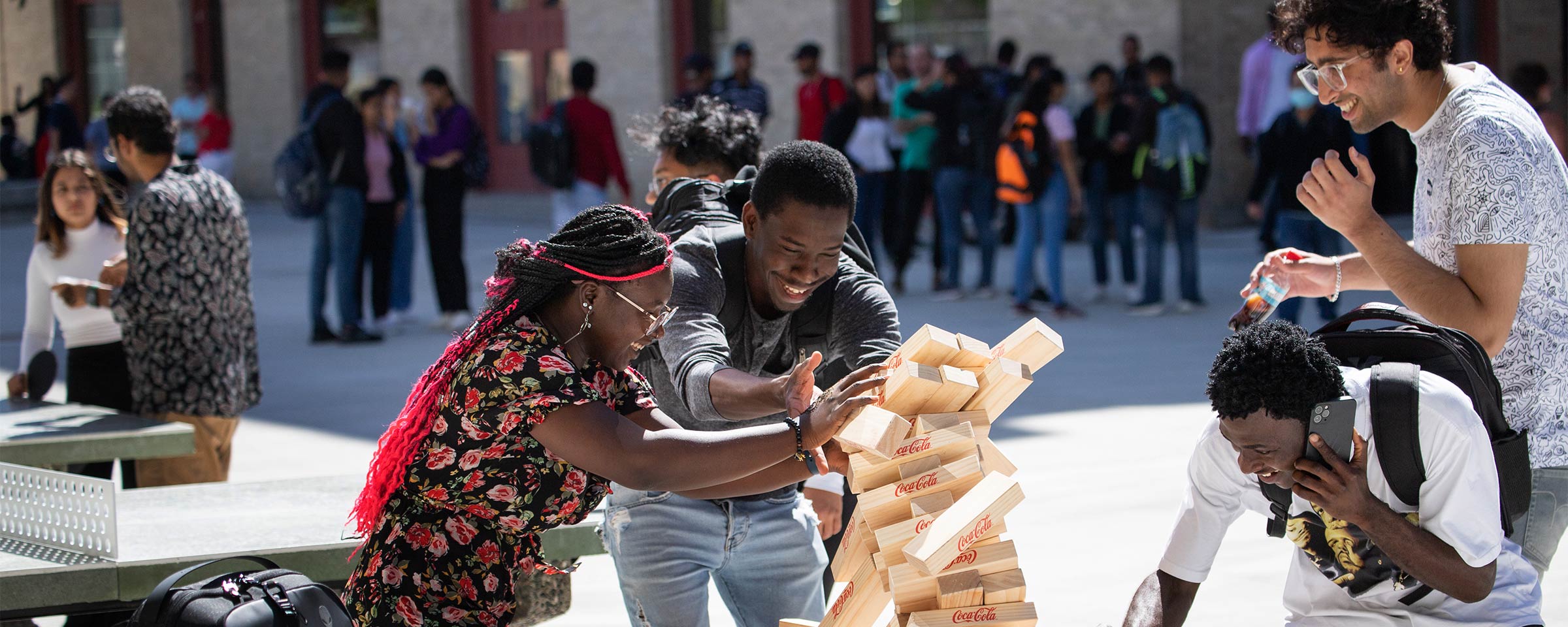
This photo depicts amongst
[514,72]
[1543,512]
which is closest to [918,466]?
[1543,512]

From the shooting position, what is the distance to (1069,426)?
7840mm

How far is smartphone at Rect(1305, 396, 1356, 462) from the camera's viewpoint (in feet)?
9.23

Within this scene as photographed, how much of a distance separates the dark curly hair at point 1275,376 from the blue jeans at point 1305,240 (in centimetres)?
720

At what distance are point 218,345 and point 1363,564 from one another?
4280mm

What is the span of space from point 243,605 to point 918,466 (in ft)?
4.25

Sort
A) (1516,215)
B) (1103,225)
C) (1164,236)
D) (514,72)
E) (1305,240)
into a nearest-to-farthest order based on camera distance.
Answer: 1. (1516,215)
2. (1305,240)
3. (1164,236)
4. (1103,225)
5. (514,72)

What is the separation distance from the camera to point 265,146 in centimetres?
2411

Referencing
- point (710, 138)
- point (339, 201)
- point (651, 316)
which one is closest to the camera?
point (651, 316)

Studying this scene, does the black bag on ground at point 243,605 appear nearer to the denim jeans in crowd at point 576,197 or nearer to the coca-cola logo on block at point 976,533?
the coca-cola logo on block at point 976,533

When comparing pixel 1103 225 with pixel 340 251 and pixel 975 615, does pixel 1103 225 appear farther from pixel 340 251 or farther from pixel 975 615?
pixel 975 615

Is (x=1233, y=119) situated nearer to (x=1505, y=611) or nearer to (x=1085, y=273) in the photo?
(x=1085, y=273)

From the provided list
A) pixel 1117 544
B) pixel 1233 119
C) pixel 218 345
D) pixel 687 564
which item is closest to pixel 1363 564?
pixel 687 564

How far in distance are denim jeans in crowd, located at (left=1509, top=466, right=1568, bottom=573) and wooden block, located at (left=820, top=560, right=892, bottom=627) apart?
1.38 metres

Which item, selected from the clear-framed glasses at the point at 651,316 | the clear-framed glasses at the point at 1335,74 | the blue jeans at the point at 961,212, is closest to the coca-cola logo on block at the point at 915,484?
the clear-framed glasses at the point at 651,316
